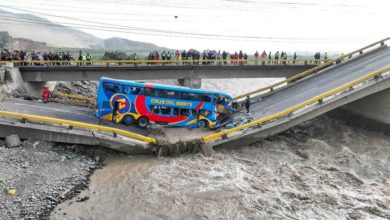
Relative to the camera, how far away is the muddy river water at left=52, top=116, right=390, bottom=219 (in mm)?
13055

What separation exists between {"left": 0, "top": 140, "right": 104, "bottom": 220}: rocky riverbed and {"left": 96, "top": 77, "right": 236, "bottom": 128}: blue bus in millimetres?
3856

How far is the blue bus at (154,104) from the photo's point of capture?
20859 mm

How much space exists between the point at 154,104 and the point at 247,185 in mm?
8752

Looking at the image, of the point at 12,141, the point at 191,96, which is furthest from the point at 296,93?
the point at 12,141

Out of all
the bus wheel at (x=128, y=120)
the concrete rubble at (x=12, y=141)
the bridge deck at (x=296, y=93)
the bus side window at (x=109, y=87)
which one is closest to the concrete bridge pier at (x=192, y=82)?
the bridge deck at (x=296, y=93)

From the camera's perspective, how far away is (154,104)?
840 inches

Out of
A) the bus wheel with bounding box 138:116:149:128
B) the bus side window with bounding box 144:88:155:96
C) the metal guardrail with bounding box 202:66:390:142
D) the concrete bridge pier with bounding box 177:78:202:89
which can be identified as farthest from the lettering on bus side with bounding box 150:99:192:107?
the concrete bridge pier with bounding box 177:78:202:89

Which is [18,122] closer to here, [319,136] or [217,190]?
[217,190]

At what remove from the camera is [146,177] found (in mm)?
15672

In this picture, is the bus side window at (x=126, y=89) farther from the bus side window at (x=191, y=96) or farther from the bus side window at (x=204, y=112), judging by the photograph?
the bus side window at (x=204, y=112)

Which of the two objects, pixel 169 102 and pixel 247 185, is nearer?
pixel 247 185

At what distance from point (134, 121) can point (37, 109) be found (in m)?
6.55

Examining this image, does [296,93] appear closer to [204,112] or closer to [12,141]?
[204,112]

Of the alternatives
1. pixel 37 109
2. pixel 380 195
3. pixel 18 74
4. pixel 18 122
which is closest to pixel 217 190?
pixel 380 195
